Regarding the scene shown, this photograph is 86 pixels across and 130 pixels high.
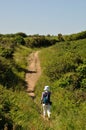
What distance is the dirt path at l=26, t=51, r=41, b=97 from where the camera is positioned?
25737mm

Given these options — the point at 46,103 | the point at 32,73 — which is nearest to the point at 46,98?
the point at 46,103

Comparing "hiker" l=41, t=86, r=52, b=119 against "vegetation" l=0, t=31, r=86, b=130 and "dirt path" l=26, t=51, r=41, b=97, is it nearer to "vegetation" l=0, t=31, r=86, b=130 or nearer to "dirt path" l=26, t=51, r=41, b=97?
"vegetation" l=0, t=31, r=86, b=130

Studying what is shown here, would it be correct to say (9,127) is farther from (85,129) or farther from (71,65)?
(71,65)

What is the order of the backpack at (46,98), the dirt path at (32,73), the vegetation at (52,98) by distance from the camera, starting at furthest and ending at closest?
1. the dirt path at (32,73)
2. the backpack at (46,98)
3. the vegetation at (52,98)

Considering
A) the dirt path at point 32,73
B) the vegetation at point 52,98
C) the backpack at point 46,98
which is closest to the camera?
the vegetation at point 52,98

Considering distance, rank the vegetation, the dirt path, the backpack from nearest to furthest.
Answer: the vegetation
the backpack
the dirt path

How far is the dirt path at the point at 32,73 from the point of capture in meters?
25.7

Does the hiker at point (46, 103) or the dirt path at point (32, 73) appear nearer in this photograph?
the hiker at point (46, 103)

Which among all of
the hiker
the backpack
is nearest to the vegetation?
the hiker

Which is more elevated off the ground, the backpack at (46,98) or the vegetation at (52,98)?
the backpack at (46,98)

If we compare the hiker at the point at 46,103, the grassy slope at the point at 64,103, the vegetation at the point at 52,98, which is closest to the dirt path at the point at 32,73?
the vegetation at the point at 52,98

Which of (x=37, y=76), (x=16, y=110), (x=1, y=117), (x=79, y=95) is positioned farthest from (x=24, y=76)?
(x=1, y=117)

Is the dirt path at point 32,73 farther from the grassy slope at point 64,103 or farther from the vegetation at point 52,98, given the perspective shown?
the grassy slope at point 64,103

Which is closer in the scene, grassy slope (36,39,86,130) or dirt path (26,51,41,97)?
grassy slope (36,39,86,130)
